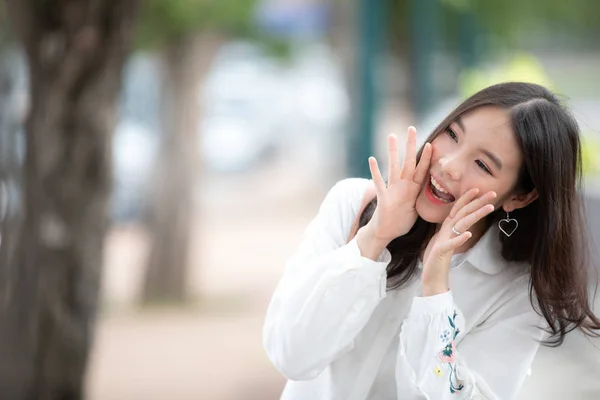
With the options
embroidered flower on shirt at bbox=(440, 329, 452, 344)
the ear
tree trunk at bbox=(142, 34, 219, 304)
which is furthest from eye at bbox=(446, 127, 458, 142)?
tree trunk at bbox=(142, 34, 219, 304)

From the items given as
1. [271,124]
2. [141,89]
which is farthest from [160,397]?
[271,124]

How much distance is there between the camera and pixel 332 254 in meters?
2.09

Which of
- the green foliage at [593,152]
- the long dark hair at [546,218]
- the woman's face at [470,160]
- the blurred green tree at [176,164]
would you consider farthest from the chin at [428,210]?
the blurred green tree at [176,164]

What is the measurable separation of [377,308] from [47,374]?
2.65 m

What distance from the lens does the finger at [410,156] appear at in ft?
6.89

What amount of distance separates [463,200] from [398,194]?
14cm

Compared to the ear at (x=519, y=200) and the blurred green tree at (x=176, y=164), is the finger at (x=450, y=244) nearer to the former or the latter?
the ear at (x=519, y=200)

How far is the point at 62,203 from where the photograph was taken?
171 inches

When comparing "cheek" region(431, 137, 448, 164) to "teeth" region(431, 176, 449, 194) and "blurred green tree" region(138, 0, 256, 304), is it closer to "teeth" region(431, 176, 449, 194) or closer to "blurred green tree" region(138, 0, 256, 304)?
"teeth" region(431, 176, 449, 194)

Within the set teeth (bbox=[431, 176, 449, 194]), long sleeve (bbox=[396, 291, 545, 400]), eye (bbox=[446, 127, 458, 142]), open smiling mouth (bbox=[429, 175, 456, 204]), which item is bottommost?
long sleeve (bbox=[396, 291, 545, 400])

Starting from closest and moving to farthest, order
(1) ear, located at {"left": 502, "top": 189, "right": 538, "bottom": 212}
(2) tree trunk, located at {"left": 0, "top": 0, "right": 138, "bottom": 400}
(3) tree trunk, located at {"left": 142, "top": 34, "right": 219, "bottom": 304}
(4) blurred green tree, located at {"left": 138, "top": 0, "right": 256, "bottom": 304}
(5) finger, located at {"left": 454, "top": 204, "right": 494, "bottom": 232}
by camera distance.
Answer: (5) finger, located at {"left": 454, "top": 204, "right": 494, "bottom": 232}, (1) ear, located at {"left": 502, "top": 189, "right": 538, "bottom": 212}, (2) tree trunk, located at {"left": 0, "top": 0, "right": 138, "bottom": 400}, (4) blurred green tree, located at {"left": 138, "top": 0, "right": 256, "bottom": 304}, (3) tree trunk, located at {"left": 142, "top": 34, "right": 219, "bottom": 304}

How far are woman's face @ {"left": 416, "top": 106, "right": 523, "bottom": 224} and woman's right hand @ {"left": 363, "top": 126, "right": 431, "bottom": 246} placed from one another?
3 cm

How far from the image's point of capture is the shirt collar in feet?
7.66

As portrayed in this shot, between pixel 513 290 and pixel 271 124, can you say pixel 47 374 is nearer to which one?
pixel 513 290
